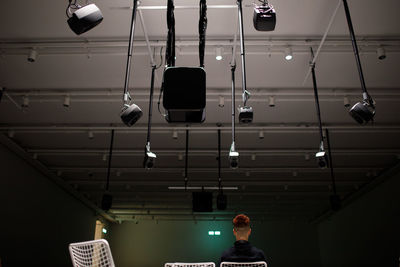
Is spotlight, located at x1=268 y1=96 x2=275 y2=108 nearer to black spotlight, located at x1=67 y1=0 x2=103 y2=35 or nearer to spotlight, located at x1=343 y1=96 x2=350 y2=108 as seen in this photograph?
spotlight, located at x1=343 y1=96 x2=350 y2=108

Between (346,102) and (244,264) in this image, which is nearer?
(244,264)

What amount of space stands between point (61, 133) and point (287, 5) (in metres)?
5.68

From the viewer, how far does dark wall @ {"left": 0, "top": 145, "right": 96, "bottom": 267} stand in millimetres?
7957

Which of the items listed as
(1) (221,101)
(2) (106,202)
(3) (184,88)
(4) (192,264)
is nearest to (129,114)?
(3) (184,88)

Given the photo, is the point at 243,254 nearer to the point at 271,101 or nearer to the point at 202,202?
the point at 271,101

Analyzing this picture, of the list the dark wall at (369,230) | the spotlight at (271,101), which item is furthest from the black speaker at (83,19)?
the dark wall at (369,230)

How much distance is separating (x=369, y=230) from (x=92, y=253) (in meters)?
10.0

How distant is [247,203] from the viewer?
12641 mm

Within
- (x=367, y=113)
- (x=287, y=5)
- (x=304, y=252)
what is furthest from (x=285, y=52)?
(x=304, y=252)

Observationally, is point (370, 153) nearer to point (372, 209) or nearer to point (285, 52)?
point (372, 209)

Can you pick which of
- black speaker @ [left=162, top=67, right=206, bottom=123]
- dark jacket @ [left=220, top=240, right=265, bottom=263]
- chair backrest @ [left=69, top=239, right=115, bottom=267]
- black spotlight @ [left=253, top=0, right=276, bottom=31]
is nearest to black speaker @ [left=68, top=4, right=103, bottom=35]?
black speaker @ [left=162, top=67, right=206, bottom=123]

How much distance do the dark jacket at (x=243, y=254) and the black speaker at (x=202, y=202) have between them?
513 cm

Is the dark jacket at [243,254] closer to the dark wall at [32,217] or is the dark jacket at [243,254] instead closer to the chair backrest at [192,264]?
the chair backrest at [192,264]

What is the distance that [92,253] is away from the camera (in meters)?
1.90
